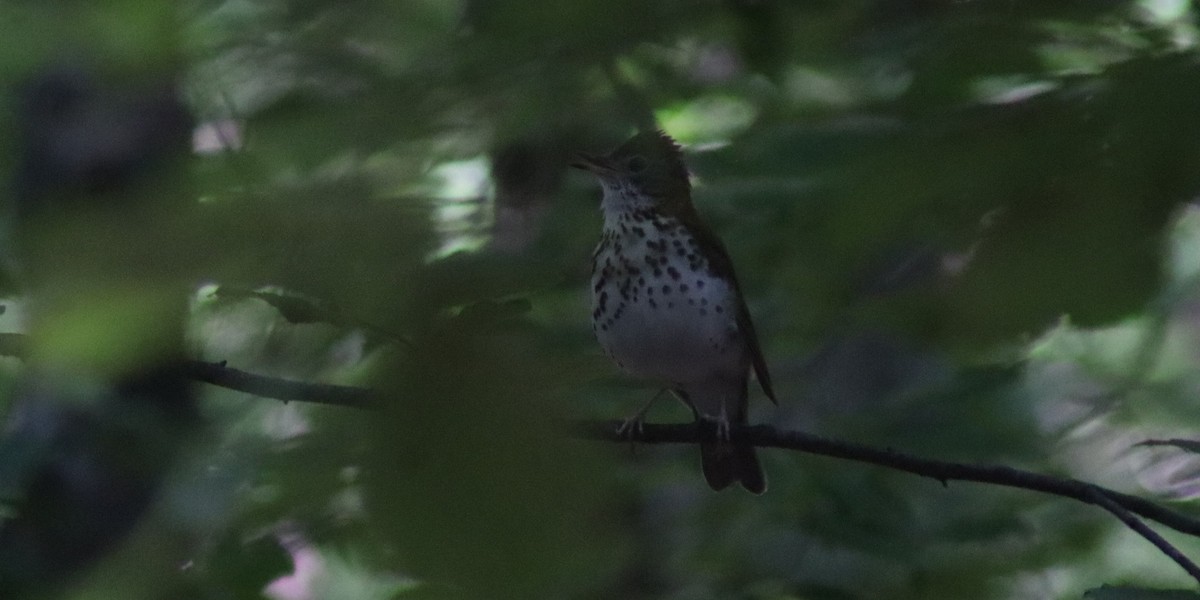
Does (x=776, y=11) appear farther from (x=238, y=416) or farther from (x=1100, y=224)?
(x=238, y=416)

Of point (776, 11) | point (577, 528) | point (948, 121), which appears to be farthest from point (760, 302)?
point (577, 528)

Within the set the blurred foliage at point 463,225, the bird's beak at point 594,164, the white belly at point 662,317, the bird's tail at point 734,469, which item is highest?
the blurred foliage at point 463,225

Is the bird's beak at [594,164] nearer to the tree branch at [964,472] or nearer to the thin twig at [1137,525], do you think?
the tree branch at [964,472]

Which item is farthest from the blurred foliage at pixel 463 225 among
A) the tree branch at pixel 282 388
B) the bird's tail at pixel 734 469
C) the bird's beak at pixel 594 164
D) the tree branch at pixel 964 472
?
the bird's tail at pixel 734 469

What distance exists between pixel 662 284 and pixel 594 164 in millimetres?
406

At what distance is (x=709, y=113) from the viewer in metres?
3.65

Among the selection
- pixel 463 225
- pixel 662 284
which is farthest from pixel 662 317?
pixel 463 225

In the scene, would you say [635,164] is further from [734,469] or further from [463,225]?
[463,225]

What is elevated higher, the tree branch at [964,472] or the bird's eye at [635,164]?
the tree branch at [964,472]

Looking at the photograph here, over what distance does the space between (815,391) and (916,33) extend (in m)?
2.42

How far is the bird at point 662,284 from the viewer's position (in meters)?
3.69

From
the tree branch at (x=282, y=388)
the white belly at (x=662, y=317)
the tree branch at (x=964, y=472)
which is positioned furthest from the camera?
the white belly at (x=662, y=317)

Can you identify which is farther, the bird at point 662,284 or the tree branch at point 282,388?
the bird at point 662,284

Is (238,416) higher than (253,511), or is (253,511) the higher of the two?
(238,416)
